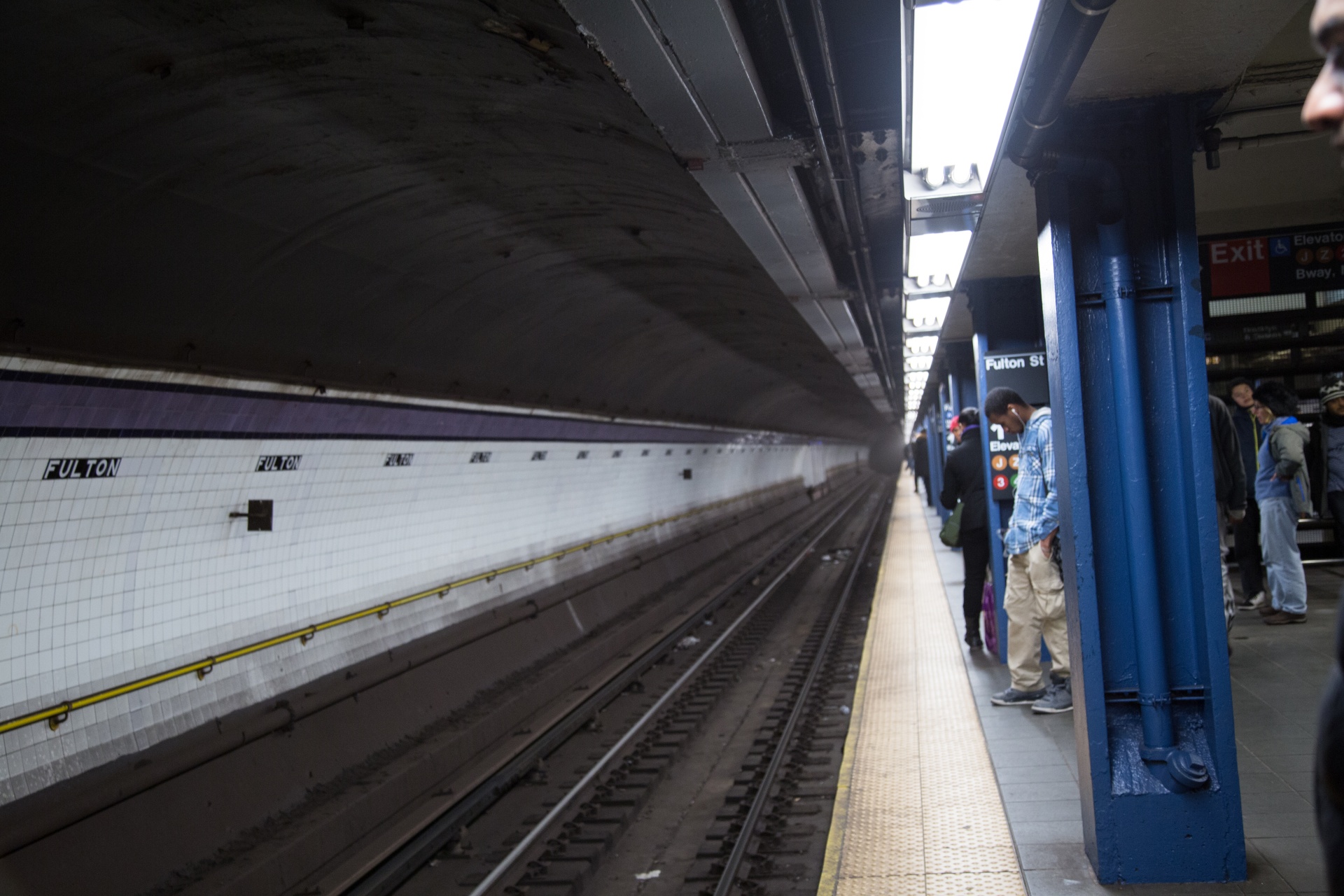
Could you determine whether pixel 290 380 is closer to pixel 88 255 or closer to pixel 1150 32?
pixel 88 255

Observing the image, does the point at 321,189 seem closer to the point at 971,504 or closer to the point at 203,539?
the point at 203,539

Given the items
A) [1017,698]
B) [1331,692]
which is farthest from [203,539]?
[1331,692]

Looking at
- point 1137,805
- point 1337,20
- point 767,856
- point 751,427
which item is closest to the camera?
point 1337,20

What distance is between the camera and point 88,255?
4.23 m

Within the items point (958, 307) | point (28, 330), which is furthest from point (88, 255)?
point (958, 307)

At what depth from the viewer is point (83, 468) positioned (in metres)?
4.71

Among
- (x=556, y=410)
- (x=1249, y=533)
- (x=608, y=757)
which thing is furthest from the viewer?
(x=556, y=410)

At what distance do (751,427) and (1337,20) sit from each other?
20.0m

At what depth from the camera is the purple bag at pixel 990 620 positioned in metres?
7.53

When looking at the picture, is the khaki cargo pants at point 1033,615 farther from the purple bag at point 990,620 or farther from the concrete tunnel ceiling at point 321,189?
the concrete tunnel ceiling at point 321,189

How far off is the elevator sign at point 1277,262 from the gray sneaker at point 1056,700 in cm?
320

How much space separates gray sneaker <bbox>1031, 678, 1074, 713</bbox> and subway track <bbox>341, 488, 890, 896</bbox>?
143cm

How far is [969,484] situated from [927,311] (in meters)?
1.44

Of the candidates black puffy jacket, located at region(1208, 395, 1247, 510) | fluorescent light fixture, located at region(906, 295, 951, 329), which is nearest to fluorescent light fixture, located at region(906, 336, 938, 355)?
fluorescent light fixture, located at region(906, 295, 951, 329)
